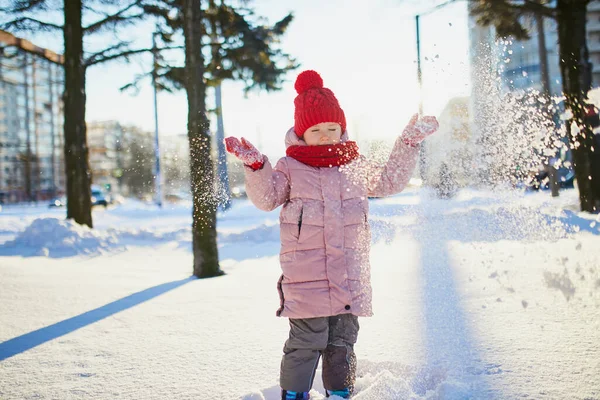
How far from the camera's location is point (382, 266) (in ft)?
17.2

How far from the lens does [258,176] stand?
203 cm

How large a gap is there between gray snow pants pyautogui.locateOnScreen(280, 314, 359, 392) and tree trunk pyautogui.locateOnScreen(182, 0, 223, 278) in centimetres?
340

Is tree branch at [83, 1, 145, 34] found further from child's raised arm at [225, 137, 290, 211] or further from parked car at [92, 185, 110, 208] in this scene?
parked car at [92, 185, 110, 208]

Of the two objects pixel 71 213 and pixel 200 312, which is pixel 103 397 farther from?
pixel 71 213

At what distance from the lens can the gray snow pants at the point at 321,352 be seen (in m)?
1.98

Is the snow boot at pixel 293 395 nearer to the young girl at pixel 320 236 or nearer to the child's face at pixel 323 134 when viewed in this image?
the young girl at pixel 320 236

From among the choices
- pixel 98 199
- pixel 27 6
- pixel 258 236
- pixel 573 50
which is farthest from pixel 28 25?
pixel 98 199

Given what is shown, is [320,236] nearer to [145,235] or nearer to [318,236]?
[318,236]

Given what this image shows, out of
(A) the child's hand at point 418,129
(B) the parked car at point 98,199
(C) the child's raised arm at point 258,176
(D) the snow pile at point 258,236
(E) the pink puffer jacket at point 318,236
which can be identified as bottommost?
(D) the snow pile at point 258,236

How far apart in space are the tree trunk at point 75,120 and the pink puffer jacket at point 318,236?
27.2ft

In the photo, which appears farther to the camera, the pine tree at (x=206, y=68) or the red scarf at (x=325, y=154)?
the pine tree at (x=206, y=68)

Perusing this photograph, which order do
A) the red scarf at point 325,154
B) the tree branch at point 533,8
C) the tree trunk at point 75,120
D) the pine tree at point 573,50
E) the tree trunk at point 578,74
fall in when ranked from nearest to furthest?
the red scarf at point 325,154
the tree branch at point 533,8
the pine tree at point 573,50
the tree trunk at point 578,74
the tree trunk at point 75,120

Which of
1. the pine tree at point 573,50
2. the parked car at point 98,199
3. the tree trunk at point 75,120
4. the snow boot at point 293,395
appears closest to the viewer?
the snow boot at point 293,395

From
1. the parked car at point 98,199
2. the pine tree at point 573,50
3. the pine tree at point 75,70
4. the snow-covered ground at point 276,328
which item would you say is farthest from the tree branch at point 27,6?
the parked car at point 98,199
